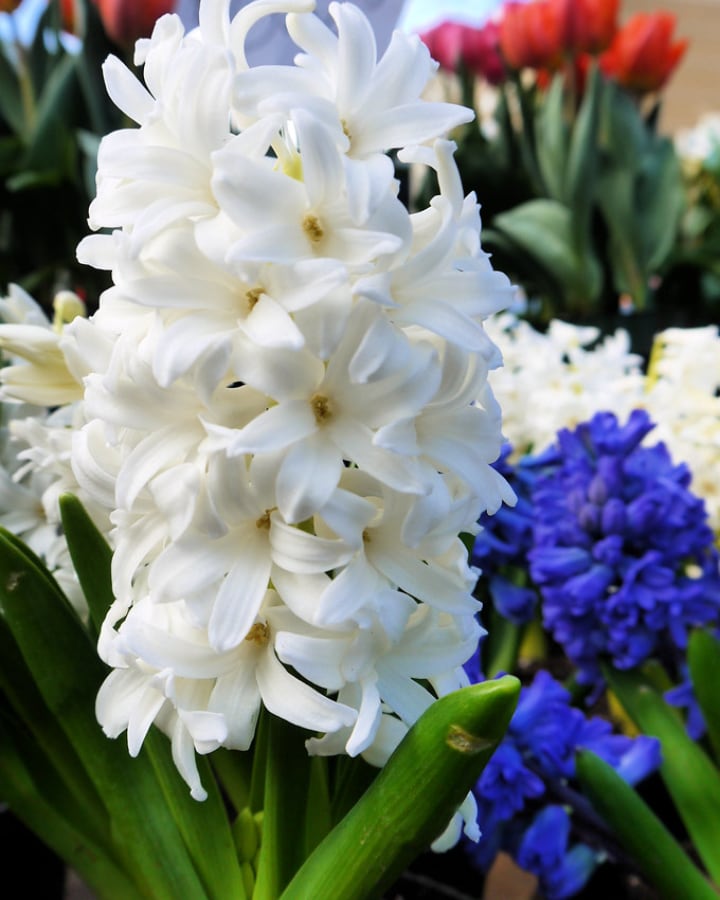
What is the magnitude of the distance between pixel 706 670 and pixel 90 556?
11.9 inches

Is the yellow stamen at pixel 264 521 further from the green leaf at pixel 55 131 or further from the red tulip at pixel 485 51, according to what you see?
the red tulip at pixel 485 51

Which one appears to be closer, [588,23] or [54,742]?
[54,742]

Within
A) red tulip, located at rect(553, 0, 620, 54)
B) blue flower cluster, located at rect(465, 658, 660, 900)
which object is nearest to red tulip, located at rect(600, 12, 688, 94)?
red tulip, located at rect(553, 0, 620, 54)

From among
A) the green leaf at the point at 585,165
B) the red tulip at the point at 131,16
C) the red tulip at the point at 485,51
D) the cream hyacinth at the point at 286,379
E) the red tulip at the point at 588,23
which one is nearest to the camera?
the cream hyacinth at the point at 286,379

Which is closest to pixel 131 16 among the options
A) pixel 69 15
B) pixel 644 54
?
pixel 69 15

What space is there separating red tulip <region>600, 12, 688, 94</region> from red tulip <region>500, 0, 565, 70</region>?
0.09 metres

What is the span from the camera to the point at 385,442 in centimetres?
28

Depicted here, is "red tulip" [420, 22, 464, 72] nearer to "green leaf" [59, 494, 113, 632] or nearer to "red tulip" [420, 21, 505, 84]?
"red tulip" [420, 21, 505, 84]

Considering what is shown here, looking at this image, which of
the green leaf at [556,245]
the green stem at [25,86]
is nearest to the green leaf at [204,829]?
the green leaf at [556,245]

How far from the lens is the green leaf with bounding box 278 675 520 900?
295 mm

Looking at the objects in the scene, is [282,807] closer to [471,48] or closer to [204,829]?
[204,829]

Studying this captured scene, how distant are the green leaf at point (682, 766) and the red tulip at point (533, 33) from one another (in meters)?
1.11

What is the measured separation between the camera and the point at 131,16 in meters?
1.13

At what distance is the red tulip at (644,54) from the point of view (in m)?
1.44
